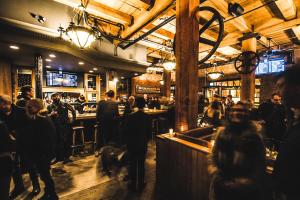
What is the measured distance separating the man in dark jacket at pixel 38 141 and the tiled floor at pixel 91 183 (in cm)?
68

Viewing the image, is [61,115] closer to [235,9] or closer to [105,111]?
[105,111]

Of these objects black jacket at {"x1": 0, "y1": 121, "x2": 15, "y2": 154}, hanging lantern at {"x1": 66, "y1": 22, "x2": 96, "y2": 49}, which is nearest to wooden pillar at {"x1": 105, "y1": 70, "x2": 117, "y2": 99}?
hanging lantern at {"x1": 66, "y1": 22, "x2": 96, "y2": 49}

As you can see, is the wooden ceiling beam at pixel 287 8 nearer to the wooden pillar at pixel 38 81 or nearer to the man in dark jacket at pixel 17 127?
the man in dark jacket at pixel 17 127

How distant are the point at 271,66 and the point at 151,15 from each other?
857cm

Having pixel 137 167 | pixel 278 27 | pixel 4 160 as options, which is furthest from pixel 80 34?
pixel 278 27

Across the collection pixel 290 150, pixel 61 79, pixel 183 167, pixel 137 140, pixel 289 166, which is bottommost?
pixel 183 167

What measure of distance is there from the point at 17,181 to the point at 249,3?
7.62 metres

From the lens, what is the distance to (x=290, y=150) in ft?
4.05

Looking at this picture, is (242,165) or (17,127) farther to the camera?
(17,127)

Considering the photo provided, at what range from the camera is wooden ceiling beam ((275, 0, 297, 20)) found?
14.6 feet

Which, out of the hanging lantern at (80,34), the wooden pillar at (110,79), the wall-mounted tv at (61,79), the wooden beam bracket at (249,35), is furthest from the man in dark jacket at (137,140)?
the wall-mounted tv at (61,79)

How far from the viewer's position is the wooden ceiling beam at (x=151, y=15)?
3.87 meters

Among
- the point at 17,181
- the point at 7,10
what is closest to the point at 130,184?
the point at 17,181

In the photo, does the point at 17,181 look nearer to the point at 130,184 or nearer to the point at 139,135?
the point at 130,184
